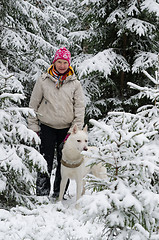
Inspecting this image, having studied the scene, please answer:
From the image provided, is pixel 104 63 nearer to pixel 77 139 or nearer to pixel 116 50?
pixel 116 50

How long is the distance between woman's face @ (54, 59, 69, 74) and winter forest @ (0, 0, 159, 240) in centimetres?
87

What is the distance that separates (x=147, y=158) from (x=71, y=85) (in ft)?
8.59

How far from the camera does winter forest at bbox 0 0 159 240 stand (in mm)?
1844

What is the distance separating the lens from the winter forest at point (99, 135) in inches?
72.6

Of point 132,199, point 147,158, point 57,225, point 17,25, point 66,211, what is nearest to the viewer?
point 132,199

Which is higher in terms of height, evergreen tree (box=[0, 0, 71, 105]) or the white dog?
evergreen tree (box=[0, 0, 71, 105])

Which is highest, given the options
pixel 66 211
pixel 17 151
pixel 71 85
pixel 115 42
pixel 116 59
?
pixel 115 42

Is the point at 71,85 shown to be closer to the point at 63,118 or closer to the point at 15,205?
the point at 63,118

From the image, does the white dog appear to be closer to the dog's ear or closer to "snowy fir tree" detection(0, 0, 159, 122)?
the dog's ear

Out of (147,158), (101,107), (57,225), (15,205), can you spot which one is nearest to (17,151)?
(15,205)

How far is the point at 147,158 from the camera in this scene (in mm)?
1890

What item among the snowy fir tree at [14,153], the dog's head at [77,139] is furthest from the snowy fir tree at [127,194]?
the dog's head at [77,139]

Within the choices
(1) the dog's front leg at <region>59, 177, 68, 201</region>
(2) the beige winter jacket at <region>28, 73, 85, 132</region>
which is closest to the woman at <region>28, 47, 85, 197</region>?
(2) the beige winter jacket at <region>28, 73, 85, 132</region>

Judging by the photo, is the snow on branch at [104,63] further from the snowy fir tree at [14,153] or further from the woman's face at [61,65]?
the snowy fir tree at [14,153]
